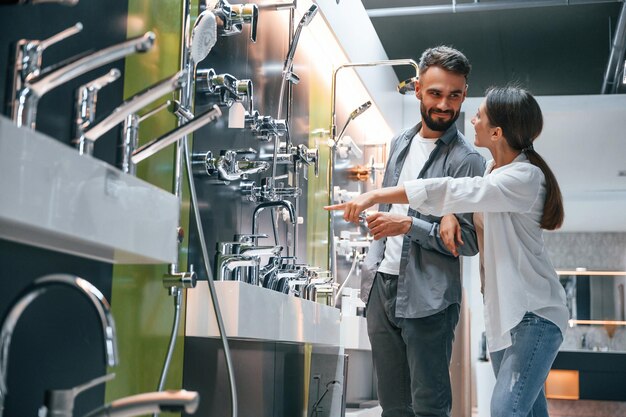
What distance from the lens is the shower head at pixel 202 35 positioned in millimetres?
1929

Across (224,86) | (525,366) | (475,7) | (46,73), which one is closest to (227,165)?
(224,86)

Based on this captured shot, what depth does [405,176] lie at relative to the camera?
2.60 metres

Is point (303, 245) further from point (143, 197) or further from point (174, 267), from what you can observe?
point (143, 197)

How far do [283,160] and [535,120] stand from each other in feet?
3.07

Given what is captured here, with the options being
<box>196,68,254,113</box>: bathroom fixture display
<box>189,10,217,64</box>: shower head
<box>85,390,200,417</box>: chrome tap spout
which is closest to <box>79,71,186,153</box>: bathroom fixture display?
<box>85,390,200,417</box>: chrome tap spout

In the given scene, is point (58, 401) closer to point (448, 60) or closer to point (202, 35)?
point (202, 35)

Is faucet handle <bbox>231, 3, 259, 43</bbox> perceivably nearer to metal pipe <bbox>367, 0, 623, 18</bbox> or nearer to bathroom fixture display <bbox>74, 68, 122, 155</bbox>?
bathroom fixture display <bbox>74, 68, 122, 155</bbox>

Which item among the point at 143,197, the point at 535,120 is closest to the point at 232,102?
the point at 535,120

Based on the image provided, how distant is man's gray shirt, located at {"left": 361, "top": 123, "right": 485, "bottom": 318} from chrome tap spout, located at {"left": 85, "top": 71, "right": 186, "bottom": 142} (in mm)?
1246

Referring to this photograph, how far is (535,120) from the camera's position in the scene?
85.7 inches

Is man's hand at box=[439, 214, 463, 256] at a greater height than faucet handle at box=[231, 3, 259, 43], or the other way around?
faucet handle at box=[231, 3, 259, 43]

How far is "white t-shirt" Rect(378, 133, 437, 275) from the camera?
2.51 meters

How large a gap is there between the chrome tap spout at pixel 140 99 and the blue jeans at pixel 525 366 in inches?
44.2

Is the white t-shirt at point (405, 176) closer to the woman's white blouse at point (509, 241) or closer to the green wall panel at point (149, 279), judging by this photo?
the woman's white blouse at point (509, 241)
